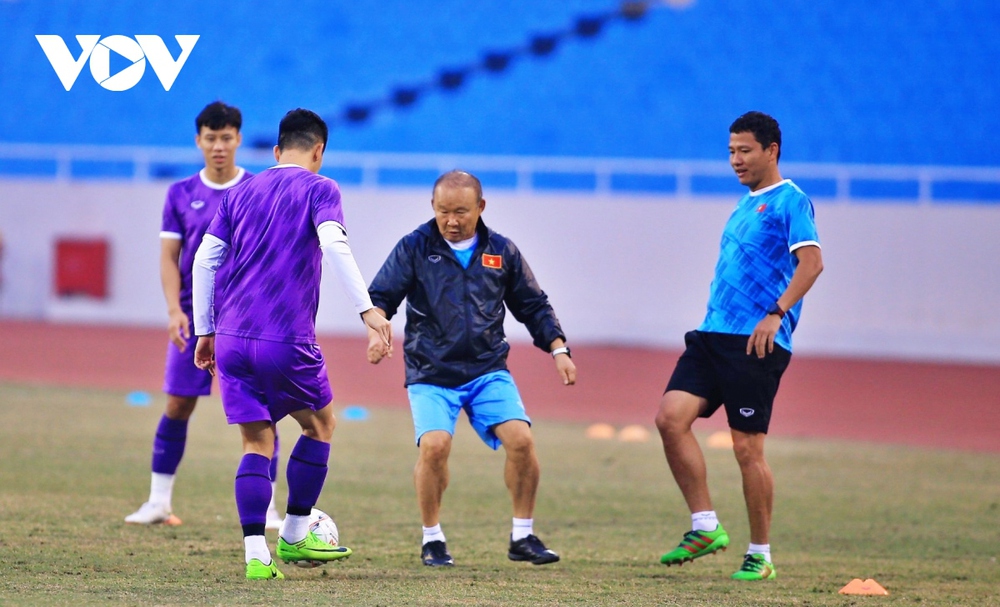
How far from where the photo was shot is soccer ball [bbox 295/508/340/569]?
6.02 metres

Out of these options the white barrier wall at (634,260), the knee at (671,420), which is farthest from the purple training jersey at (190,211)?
the white barrier wall at (634,260)

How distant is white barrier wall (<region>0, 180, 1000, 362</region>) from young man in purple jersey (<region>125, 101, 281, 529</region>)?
13.2 m

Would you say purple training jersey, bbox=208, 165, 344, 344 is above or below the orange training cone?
above

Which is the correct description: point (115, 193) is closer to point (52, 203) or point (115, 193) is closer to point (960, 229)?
point (52, 203)

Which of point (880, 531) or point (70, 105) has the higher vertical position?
point (70, 105)

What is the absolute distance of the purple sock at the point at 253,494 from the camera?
559cm

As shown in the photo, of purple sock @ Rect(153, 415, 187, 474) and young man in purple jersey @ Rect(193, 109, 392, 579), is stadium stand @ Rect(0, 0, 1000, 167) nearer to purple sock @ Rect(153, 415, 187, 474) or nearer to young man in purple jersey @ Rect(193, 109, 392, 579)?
purple sock @ Rect(153, 415, 187, 474)

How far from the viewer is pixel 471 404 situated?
252 inches

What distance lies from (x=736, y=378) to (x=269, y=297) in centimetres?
214

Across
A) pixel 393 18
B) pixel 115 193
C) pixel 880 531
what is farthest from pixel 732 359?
pixel 393 18

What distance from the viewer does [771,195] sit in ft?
20.5

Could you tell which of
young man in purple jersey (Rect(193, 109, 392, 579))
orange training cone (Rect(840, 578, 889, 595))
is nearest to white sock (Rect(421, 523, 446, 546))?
young man in purple jersey (Rect(193, 109, 392, 579))

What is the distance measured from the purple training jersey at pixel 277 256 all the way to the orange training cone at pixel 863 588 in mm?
2518

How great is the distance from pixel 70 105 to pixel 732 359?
23.7 metres
